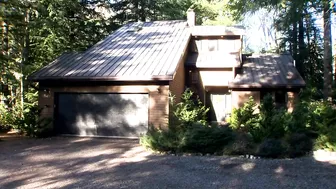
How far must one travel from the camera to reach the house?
14047 millimetres

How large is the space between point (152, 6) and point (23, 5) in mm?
15700

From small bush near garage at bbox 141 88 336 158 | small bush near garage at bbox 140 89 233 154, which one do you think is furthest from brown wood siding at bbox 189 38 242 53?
small bush near garage at bbox 140 89 233 154

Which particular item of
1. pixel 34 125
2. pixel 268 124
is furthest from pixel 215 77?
pixel 34 125

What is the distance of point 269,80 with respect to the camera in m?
17.3

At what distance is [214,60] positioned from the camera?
18.8 metres

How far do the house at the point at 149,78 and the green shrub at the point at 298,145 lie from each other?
535 cm

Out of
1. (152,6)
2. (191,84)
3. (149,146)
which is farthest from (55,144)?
(152,6)

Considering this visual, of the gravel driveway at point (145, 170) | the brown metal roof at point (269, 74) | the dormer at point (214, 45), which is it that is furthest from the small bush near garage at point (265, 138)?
the dormer at point (214, 45)

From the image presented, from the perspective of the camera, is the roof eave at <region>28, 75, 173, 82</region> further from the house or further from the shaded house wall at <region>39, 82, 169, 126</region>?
the shaded house wall at <region>39, 82, 169, 126</region>

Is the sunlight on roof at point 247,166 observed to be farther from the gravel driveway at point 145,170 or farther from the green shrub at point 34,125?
the green shrub at point 34,125

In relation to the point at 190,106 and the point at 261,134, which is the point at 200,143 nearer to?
the point at 261,134

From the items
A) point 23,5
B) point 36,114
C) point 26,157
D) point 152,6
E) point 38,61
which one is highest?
point 152,6

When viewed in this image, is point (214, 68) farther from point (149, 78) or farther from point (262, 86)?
point (149, 78)

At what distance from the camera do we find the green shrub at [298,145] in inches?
369
